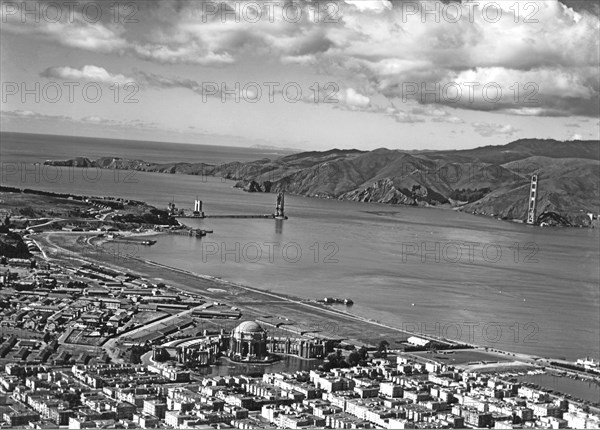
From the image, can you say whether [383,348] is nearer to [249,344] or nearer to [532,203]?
[249,344]

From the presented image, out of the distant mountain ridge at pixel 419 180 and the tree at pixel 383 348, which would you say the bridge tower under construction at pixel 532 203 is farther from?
the tree at pixel 383 348

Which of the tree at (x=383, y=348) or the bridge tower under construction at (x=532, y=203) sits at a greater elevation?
the bridge tower under construction at (x=532, y=203)

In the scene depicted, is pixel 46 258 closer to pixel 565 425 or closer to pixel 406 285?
pixel 406 285

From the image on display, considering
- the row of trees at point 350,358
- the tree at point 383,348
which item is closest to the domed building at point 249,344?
the row of trees at point 350,358

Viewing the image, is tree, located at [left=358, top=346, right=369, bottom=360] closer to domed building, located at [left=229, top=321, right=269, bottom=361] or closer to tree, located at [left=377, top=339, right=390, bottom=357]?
tree, located at [left=377, top=339, right=390, bottom=357]

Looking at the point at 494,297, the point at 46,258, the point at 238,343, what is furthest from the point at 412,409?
the point at 46,258

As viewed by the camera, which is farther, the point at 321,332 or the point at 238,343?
the point at 321,332
